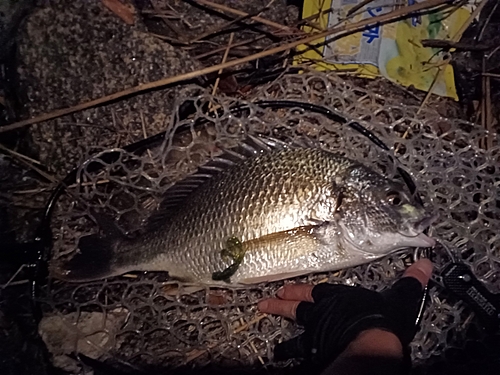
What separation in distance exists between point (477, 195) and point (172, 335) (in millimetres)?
1413

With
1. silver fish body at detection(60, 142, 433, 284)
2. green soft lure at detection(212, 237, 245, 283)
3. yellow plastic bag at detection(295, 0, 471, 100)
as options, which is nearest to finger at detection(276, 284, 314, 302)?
silver fish body at detection(60, 142, 433, 284)

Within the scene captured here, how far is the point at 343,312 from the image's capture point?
1.86m

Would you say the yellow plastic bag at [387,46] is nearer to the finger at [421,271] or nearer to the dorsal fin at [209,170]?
the dorsal fin at [209,170]

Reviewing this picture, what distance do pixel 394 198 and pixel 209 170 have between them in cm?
71

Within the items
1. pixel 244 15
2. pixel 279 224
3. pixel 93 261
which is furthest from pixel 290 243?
pixel 244 15

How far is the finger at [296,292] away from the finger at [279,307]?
19 mm

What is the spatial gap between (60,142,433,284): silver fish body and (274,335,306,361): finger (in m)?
0.30

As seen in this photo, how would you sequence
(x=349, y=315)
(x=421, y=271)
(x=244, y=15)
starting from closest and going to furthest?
(x=349, y=315), (x=421, y=271), (x=244, y=15)

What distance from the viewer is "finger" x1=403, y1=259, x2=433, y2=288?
1932mm

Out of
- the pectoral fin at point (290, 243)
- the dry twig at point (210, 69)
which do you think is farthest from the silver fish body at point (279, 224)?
the dry twig at point (210, 69)

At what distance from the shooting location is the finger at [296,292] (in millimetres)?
2020

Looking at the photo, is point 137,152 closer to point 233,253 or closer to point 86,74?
point 86,74

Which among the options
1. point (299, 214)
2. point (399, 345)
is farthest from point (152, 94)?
point (399, 345)

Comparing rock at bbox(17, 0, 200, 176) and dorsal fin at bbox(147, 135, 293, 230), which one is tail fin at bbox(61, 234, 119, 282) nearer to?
dorsal fin at bbox(147, 135, 293, 230)
